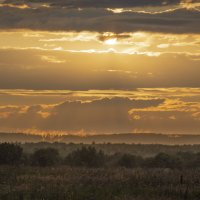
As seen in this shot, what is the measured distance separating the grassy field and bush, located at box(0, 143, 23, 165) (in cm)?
934

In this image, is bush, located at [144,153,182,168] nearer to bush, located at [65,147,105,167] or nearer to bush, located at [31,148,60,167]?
bush, located at [65,147,105,167]

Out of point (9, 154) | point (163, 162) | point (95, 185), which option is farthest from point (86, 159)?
point (95, 185)

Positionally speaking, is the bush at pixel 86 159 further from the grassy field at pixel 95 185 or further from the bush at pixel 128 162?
the grassy field at pixel 95 185

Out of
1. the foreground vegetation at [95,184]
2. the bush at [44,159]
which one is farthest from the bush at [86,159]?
the foreground vegetation at [95,184]

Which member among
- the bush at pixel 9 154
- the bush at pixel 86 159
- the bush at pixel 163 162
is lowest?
the bush at pixel 163 162

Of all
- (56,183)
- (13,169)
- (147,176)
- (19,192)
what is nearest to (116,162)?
(13,169)

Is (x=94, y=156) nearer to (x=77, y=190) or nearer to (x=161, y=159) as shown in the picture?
(x=161, y=159)

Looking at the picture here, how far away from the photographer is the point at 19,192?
96.3 feet

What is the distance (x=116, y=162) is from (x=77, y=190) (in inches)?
1018

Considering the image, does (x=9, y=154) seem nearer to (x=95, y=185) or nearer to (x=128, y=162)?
(x=128, y=162)

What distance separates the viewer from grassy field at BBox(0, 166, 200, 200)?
2827 centimetres

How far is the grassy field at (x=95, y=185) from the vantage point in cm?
2827

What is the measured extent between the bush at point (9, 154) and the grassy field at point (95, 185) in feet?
30.6

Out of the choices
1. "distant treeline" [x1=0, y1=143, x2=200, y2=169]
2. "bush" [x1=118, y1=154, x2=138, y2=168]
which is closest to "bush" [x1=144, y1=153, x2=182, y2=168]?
"distant treeline" [x1=0, y1=143, x2=200, y2=169]
